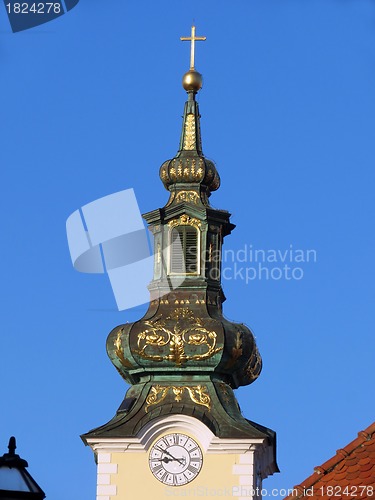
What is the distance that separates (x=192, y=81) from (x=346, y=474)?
14.6m

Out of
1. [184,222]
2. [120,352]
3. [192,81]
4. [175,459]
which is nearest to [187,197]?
[184,222]

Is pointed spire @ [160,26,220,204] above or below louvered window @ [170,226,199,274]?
above

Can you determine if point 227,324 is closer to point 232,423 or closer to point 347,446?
point 232,423

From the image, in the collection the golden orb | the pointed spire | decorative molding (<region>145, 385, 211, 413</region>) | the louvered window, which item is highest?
the golden orb

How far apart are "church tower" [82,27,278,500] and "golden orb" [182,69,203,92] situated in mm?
1230

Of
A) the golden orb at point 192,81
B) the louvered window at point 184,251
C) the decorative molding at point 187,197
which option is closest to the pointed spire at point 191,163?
the golden orb at point 192,81

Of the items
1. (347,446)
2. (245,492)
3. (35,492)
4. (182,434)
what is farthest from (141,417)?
(35,492)

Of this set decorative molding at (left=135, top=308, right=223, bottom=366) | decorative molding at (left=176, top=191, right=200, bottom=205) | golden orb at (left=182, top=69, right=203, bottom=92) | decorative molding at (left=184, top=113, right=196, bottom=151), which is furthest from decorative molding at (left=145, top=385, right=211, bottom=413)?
golden orb at (left=182, top=69, right=203, bottom=92)

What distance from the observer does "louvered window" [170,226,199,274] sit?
26.4 metres

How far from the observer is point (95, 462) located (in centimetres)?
2470

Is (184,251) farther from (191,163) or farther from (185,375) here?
(185,375)

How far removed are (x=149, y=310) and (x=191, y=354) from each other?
1722mm

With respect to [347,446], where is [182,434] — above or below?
above

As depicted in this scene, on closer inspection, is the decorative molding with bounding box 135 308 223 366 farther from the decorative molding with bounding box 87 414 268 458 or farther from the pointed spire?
the pointed spire
